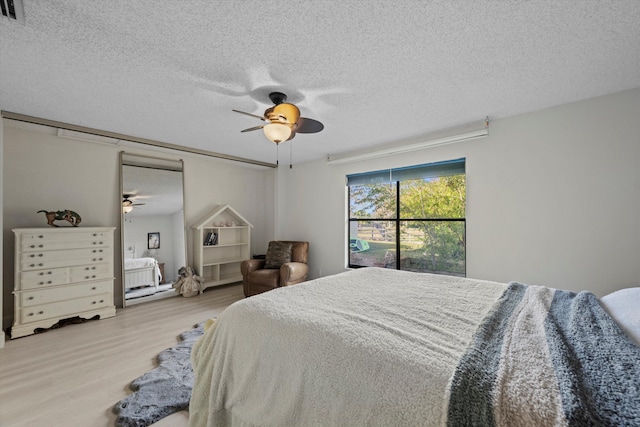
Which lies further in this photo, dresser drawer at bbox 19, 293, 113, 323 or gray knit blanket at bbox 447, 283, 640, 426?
dresser drawer at bbox 19, 293, 113, 323

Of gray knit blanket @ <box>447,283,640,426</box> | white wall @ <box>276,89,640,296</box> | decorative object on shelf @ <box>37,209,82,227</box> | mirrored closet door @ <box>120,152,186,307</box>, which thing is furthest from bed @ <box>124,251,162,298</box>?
gray knit blanket @ <box>447,283,640,426</box>

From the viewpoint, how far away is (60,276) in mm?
3131

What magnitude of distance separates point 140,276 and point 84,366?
188cm

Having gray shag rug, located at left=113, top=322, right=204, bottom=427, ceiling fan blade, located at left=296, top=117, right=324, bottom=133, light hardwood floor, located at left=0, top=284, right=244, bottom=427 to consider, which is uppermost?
ceiling fan blade, located at left=296, top=117, right=324, bottom=133

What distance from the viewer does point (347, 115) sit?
113 inches

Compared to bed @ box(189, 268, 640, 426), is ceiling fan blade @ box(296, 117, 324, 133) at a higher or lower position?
higher

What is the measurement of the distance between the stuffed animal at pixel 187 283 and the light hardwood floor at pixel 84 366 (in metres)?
0.59

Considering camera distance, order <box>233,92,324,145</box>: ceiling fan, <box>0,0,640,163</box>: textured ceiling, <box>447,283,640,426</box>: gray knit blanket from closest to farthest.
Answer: <box>447,283,640,426</box>: gray knit blanket, <box>0,0,640,163</box>: textured ceiling, <box>233,92,324,145</box>: ceiling fan

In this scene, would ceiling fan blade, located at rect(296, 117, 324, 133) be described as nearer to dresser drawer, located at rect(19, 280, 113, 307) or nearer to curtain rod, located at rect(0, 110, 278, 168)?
curtain rod, located at rect(0, 110, 278, 168)

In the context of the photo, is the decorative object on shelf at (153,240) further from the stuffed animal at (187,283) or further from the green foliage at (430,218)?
the green foliage at (430,218)

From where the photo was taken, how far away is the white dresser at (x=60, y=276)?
2.91m

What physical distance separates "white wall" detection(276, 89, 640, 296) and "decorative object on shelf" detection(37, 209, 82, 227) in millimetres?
4495

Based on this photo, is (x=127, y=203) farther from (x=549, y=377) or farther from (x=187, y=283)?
(x=549, y=377)

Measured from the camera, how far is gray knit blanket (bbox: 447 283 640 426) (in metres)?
0.66
